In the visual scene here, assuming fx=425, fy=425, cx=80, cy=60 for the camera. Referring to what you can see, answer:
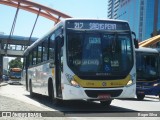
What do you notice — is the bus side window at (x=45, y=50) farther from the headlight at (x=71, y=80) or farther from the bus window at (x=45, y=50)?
the headlight at (x=71, y=80)

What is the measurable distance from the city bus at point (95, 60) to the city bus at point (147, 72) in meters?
9.88

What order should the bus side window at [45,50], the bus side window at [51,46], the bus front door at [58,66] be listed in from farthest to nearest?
1. the bus side window at [45,50]
2. the bus side window at [51,46]
3. the bus front door at [58,66]

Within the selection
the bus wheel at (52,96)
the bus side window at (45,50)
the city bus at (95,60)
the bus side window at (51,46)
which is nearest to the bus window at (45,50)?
the bus side window at (45,50)

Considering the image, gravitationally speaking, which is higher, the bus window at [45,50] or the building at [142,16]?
the building at [142,16]

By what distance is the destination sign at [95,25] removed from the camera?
48.2 ft

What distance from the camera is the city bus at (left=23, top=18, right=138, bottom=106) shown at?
1412 cm

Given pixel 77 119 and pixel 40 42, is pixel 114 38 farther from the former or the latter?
pixel 40 42

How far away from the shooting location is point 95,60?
46.7ft

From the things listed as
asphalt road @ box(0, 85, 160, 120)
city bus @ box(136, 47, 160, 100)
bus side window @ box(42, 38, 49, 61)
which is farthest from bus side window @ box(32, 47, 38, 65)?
city bus @ box(136, 47, 160, 100)

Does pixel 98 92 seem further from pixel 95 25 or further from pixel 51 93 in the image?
pixel 51 93

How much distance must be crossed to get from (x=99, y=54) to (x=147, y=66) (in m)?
11.6

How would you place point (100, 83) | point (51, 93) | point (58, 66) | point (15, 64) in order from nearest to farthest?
point (100, 83) < point (58, 66) < point (51, 93) < point (15, 64)

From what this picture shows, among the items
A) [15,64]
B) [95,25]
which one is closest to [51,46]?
[95,25]

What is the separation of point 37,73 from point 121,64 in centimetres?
718
